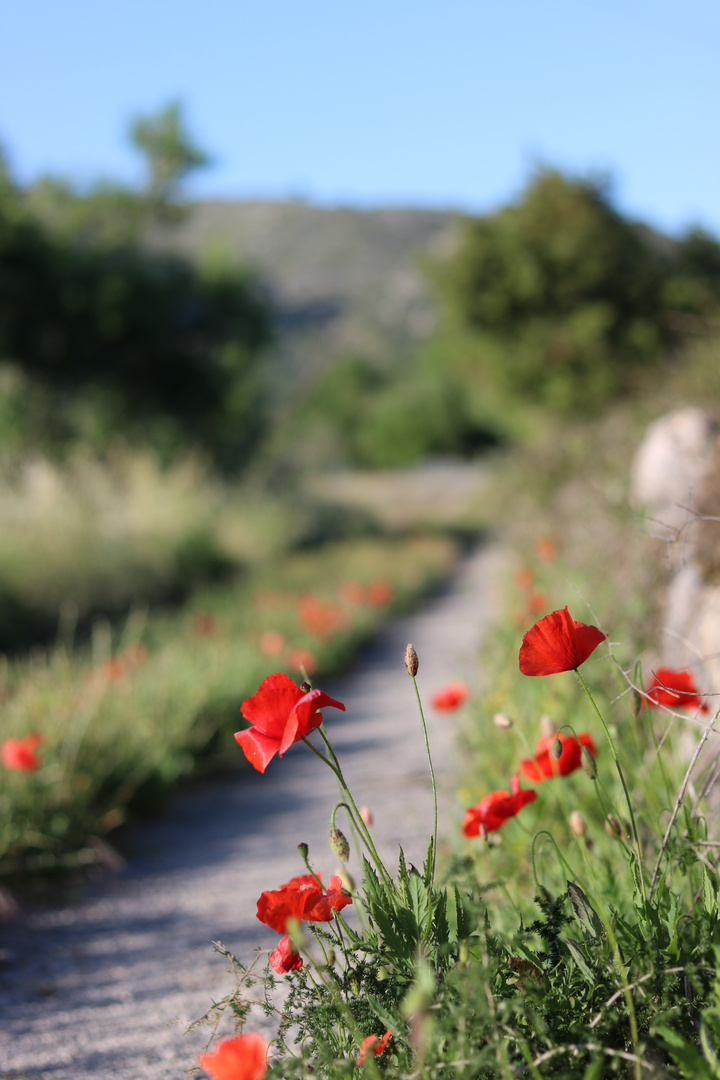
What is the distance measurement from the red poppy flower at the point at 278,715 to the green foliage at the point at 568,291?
36.1ft

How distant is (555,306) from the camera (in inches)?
500

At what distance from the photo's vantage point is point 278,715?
1064 millimetres

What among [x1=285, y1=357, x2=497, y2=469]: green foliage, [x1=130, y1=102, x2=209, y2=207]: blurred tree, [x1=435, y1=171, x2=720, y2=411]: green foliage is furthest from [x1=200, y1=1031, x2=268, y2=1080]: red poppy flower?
[x1=285, y1=357, x2=497, y2=469]: green foliage

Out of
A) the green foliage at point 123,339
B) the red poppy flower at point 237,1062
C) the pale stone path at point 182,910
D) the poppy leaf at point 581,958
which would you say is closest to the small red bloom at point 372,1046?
the red poppy flower at point 237,1062

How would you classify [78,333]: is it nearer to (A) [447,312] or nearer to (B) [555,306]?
(A) [447,312]

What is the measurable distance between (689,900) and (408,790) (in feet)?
6.65

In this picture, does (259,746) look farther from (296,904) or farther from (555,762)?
(555,762)

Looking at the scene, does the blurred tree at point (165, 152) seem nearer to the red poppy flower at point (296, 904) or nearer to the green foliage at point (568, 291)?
the green foliage at point (568, 291)

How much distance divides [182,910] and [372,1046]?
169 centimetres

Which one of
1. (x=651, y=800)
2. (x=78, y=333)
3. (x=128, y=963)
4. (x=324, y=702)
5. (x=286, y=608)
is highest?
(x=78, y=333)

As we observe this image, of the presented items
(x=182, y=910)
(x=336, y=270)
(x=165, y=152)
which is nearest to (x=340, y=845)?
(x=182, y=910)

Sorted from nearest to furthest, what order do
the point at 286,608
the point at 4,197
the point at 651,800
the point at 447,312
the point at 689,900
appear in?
the point at 689,900 < the point at 651,800 < the point at 286,608 < the point at 4,197 < the point at 447,312

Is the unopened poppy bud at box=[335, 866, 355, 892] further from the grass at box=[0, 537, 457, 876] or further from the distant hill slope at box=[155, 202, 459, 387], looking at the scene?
the distant hill slope at box=[155, 202, 459, 387]

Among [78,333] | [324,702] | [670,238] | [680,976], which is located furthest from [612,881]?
[670,238]
